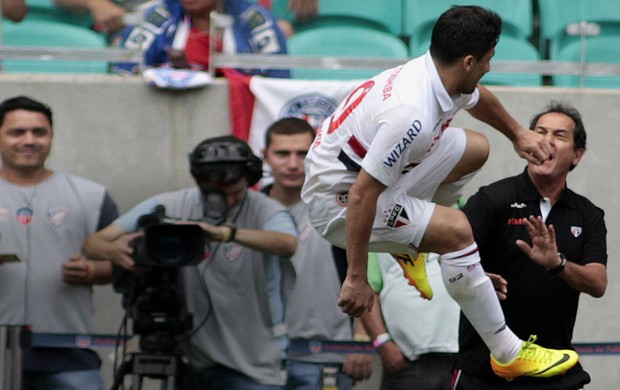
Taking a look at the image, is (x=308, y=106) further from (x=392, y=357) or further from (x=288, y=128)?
(x=392, y=357)

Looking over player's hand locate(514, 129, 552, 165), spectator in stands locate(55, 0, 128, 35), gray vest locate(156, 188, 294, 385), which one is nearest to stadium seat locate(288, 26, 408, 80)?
spectator in stands locate(55, 0, 128, 35)

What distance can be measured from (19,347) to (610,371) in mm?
3508

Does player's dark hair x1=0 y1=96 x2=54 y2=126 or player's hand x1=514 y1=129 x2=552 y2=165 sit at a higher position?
player's dark hair x1=0 y1=96 x2=54 y2=126

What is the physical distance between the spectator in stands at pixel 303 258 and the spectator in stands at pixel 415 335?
197mm

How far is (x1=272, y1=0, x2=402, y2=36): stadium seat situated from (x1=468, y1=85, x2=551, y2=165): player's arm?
90.4 inches

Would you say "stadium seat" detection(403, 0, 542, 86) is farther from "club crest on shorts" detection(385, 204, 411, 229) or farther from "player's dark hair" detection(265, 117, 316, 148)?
"club crest on shorts" detection(385, 204, 411, 229)

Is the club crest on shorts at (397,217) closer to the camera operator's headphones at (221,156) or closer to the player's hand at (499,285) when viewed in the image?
the player's hand at (499,285)

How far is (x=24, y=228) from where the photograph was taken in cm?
676

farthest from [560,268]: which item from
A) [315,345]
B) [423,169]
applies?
[315,345]

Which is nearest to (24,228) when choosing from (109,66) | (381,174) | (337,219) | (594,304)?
(109,66)

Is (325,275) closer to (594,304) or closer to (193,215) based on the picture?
(193,215)

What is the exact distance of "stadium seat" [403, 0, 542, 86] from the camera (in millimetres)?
7691

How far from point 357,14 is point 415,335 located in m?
2.09

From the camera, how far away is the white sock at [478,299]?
5.28m
